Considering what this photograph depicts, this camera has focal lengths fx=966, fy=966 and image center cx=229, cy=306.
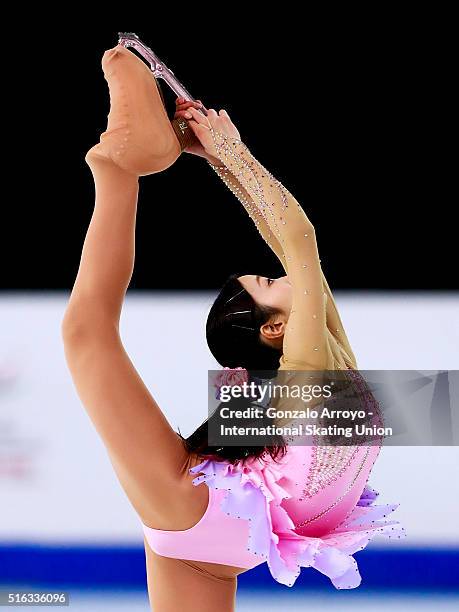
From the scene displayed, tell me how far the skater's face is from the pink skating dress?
0.10 meters

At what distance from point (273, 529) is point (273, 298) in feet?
1.39

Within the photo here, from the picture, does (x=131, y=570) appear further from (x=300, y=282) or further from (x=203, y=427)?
(x=300, y=282)

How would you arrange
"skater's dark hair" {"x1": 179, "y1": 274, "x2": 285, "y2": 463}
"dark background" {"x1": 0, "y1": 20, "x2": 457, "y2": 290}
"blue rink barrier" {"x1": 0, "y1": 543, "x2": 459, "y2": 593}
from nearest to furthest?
1. "skater's dark hair" {"x1": 179, "y1": 274, "x2": 285, "y2": 463}
2. "blue rink barrier" {"x1": 0, "y1": 543, "x2": 459, "y2": 593}
3. "dark background" {"x1": 0, "y1": 20, "x2": 457, "y2": 290}

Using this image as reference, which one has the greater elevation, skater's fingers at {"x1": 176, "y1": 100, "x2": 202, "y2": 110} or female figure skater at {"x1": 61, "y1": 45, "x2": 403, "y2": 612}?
skater's fingers at {"x1": 176, "y1": 100, "x2": 202, "y2": 110}

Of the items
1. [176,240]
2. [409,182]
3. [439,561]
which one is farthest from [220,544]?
[409,182]

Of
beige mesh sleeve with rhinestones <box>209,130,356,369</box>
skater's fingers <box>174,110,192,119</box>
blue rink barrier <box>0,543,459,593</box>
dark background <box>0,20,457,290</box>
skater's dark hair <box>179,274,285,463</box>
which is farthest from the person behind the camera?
dark background <box>0,20,457,290</box>

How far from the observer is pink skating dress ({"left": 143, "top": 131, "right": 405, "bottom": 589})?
164cm

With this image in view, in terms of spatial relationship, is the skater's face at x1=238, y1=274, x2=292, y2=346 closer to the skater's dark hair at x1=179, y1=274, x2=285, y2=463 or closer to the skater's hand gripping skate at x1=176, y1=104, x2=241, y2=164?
the skater's dark hair at x1=179, y1=274, x2=285, y2=463

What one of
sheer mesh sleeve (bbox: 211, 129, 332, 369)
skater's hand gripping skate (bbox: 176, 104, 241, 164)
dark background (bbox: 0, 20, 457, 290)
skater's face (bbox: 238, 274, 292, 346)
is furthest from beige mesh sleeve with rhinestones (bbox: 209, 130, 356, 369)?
dark background (bbox: 0, 20, 457, 290)

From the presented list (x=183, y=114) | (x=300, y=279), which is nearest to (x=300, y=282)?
(x=300, y=279)

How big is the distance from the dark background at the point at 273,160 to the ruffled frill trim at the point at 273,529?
7.30 feet

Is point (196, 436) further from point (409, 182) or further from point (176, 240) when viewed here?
point (409, 182)

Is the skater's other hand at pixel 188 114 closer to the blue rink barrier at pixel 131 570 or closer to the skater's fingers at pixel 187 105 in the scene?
the skater's fingers at pixel 187 105

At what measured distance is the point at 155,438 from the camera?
167 centimetres
